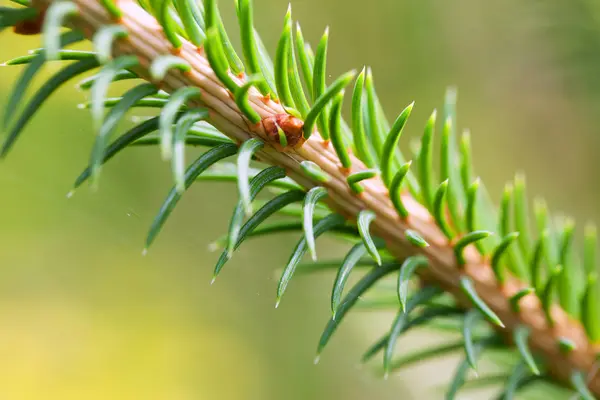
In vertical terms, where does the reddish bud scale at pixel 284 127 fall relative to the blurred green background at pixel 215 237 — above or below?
above

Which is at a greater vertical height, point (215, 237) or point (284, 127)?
point (284, 127)

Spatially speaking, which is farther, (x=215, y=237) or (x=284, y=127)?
(x=215, y=237)

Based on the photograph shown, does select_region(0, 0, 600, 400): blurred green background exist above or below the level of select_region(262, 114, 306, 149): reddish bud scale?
below

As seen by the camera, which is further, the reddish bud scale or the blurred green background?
the blurred green background

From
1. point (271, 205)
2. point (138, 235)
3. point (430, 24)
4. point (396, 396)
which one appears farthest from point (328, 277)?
point (271, 205)

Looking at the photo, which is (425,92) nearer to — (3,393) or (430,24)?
(430,24)
